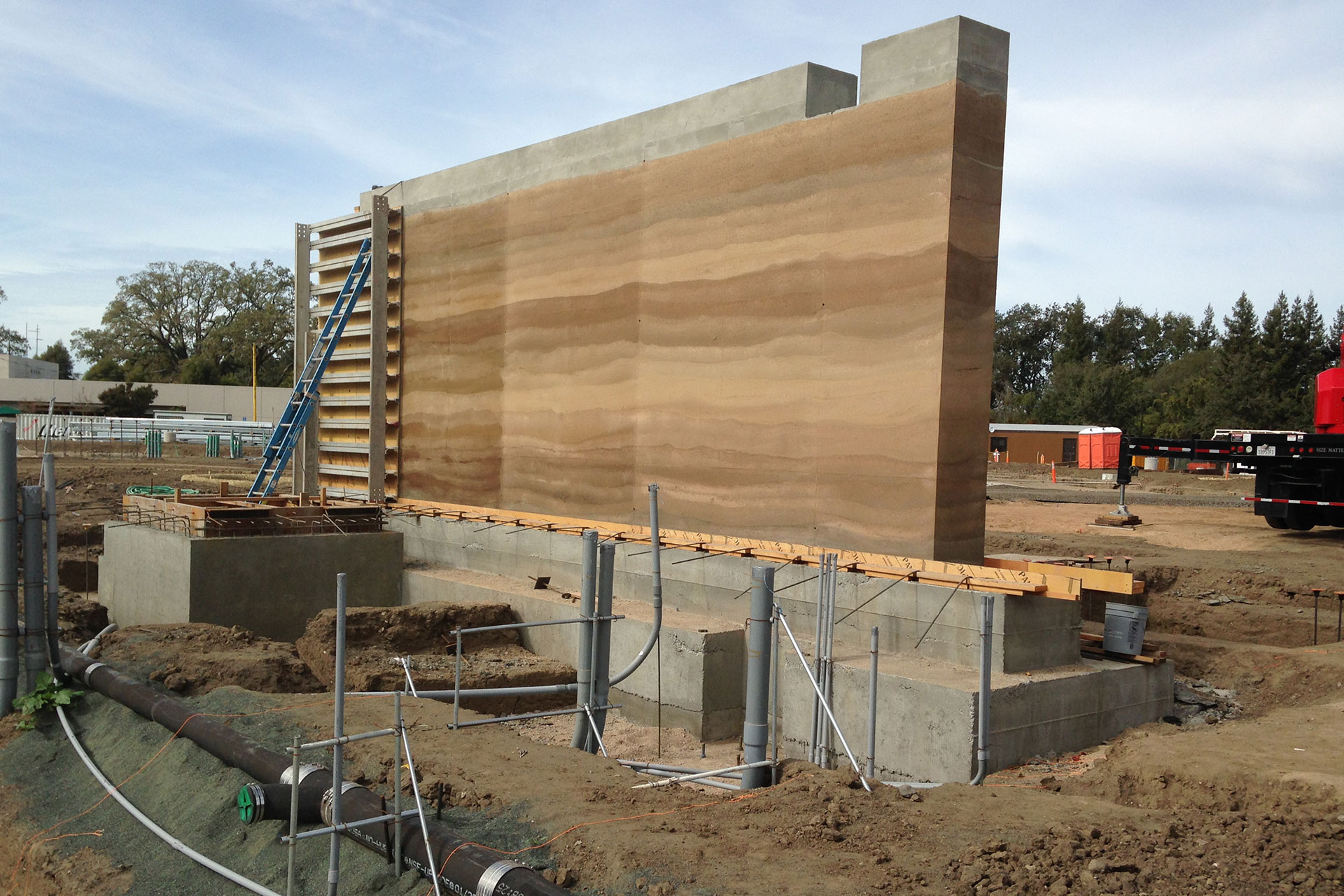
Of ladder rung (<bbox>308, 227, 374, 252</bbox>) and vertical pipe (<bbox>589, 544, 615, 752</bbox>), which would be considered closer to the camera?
vertical pipe (<bbox>589, 544, 615, 752</bbox>)

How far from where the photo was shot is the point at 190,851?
614 centimetres

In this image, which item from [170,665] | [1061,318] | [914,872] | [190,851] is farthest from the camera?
[1061,318]

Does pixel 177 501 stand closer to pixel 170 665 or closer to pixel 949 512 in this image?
pixel 170 665

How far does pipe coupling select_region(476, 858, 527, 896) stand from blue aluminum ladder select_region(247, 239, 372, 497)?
48.1ft

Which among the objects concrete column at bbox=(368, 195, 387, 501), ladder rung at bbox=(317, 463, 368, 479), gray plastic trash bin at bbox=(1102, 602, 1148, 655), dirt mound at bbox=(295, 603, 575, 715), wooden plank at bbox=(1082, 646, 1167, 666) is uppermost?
concrete column at bbox=(368, 195, 387, 501)

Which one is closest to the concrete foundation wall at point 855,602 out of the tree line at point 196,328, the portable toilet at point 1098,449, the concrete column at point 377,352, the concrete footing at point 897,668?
the concrete footing at point 897,668

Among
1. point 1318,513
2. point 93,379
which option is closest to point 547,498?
point 1318,513

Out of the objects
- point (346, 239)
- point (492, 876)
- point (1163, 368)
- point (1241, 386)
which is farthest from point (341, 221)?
point (1163, 368)

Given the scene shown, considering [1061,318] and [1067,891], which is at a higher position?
[1061,318]

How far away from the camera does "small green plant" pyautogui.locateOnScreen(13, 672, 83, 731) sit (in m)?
8.89

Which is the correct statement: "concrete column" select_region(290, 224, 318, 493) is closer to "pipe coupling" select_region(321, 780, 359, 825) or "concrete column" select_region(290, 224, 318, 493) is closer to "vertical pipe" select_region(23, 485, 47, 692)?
"vertical pipe" select_region(23, 485, 47, 692)

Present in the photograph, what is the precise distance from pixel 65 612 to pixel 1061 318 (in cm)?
8330

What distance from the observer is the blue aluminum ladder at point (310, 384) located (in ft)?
61.2

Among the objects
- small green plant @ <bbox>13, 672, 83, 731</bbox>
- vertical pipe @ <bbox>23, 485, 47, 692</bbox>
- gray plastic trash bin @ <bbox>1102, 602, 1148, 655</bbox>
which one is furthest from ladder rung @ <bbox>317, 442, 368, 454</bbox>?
gray plastic trash bin @ <bbox>1102, 602, 1148, 655</bbox>
